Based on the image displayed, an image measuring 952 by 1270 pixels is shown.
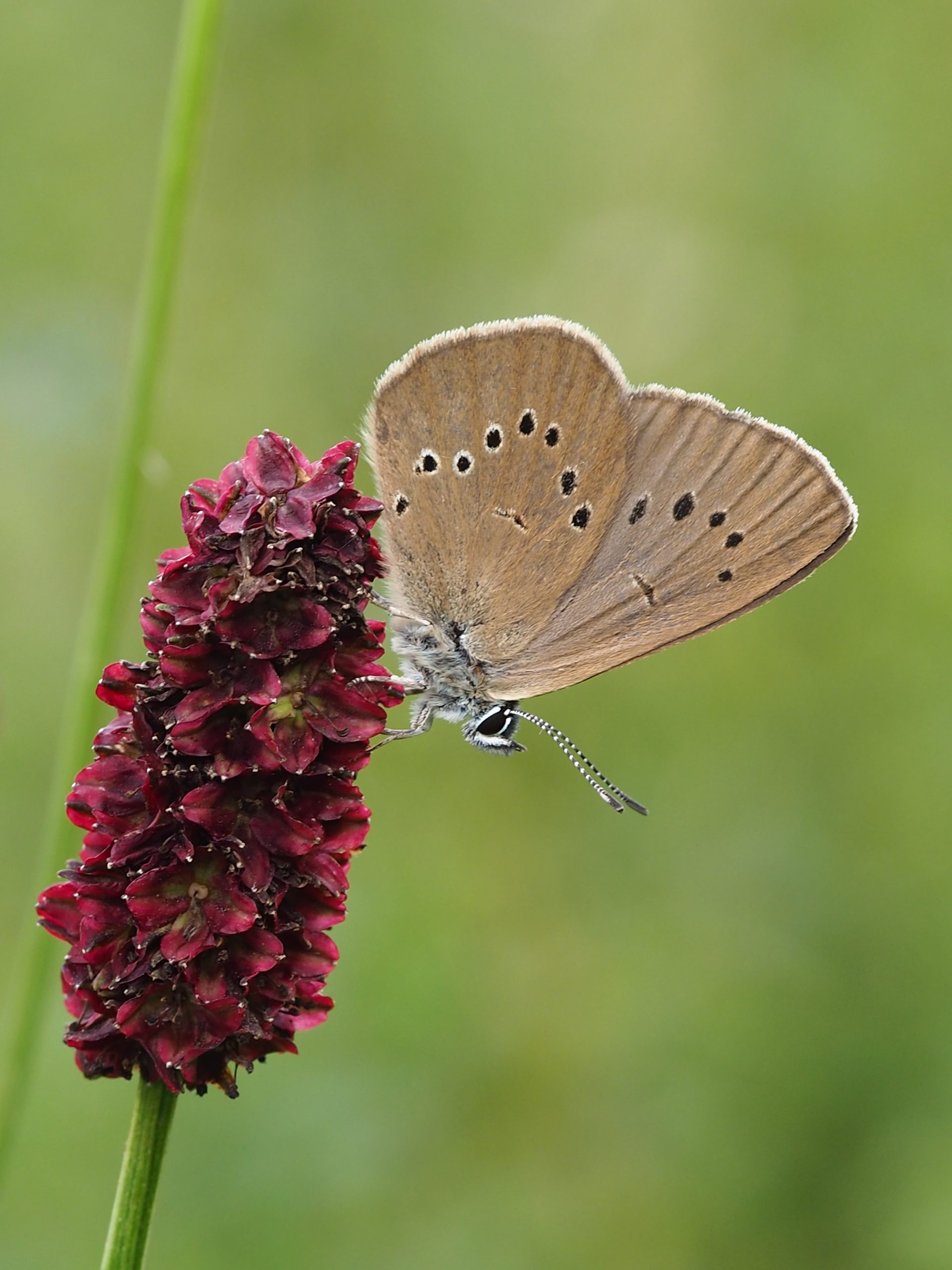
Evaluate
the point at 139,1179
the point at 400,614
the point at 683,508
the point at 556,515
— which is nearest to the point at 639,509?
the point at 683,508

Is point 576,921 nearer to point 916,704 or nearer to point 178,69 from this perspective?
point 916,704

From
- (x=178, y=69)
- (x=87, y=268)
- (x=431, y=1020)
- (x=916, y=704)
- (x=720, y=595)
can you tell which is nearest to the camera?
(x=178, y=69)

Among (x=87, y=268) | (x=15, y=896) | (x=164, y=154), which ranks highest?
(x=87, y=268)

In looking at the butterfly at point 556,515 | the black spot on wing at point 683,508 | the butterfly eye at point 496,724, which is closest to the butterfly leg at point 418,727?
the butterfly at point 556,515

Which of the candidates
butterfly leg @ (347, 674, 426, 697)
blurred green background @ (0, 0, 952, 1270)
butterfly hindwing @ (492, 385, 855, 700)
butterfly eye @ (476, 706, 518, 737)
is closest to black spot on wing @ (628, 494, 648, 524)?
butterfly hindwing @ (492, 385, 855, 700)

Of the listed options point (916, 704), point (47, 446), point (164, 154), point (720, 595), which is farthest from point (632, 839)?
point (164, 154)

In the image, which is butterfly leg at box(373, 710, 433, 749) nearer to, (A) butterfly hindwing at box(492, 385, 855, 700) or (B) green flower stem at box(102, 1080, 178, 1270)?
(A) butterfly hindwing at box(492, 385, 855, 700)
